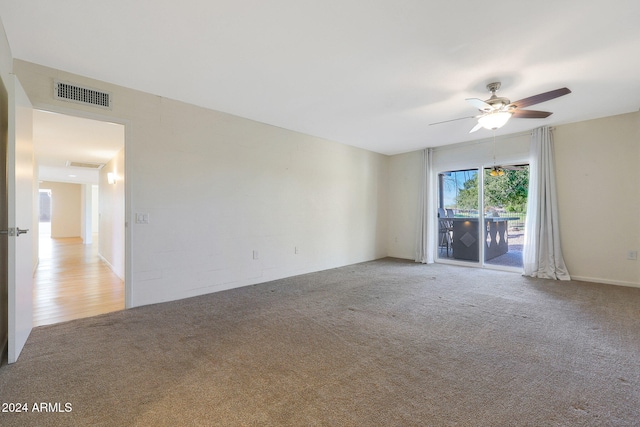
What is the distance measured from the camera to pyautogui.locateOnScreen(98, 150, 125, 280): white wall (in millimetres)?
4799

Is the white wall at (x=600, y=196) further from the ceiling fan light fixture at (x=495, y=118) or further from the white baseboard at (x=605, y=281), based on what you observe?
the ceiling fan light fixture at (x=495, y=118)

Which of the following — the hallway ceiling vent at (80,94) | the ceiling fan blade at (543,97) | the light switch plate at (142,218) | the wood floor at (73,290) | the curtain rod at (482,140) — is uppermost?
the curtain rod at (482,140)

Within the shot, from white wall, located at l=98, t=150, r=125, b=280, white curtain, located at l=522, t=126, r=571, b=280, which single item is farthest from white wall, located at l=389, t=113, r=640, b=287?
white wall, located at l=98, t=150, r=125, b=280

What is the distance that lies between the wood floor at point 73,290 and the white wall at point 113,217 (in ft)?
0.83

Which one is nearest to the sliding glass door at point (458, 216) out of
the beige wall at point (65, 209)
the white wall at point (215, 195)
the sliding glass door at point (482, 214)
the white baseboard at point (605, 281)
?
the sliding glass door at point (482, 214)

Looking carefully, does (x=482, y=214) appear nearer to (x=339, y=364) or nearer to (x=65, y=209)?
(x=339, y=364)

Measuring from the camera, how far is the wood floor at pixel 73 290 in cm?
316

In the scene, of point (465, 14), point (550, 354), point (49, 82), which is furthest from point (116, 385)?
point (465, 14)

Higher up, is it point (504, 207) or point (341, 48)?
point (341, 48)

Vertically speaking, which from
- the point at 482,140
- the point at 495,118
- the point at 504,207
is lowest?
the point at 504,207

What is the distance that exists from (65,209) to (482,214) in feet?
51.1

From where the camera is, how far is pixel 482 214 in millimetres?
5742

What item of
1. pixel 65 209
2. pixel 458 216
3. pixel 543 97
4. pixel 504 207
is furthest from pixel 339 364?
pixel 65 209

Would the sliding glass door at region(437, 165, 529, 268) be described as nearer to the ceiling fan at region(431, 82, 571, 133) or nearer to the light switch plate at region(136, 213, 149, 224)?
the ceiling fan at region(431, 82, 571, 133)
